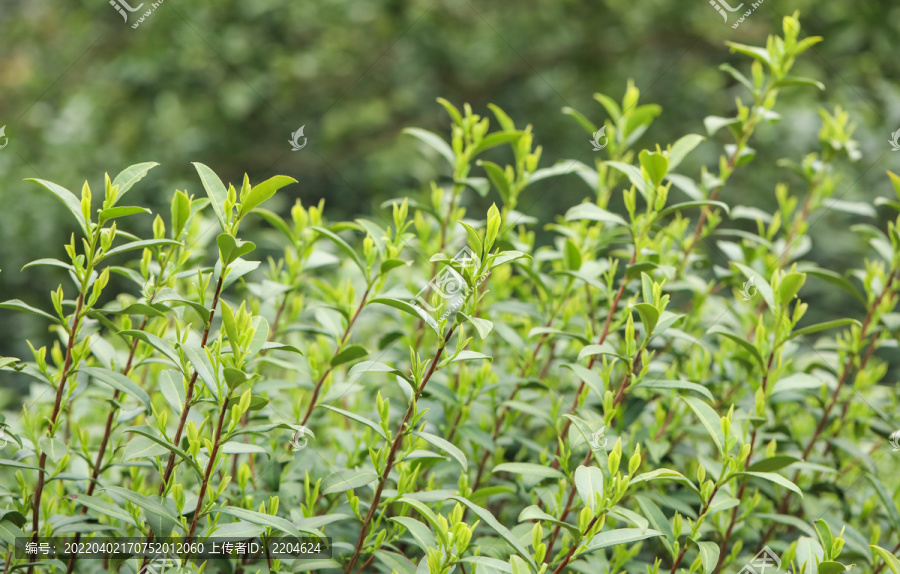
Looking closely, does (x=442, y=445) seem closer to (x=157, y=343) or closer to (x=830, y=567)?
(x=157, y=343)

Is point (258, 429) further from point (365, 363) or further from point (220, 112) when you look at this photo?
point (220, 112)

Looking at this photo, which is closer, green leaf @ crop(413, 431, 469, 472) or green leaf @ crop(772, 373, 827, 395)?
green leaf @ crop(413, 431, 469, 472)

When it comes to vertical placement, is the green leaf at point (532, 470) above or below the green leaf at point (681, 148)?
below

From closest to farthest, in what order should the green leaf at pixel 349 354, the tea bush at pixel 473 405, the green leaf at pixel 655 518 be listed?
the tea bush at pixel 473 405 → the green leaf at pixel 655 518 → the green leaf at pixel 349 354

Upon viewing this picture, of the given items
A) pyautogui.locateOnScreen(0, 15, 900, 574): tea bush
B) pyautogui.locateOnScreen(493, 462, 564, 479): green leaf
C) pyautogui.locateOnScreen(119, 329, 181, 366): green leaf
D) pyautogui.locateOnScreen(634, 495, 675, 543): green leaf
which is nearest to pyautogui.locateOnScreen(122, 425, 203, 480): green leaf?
pyautogui.locateOnScreen(0, 15, 900, 574): tea bush

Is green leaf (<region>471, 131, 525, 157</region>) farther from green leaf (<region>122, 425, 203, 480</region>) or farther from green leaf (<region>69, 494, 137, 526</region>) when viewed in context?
green leaf (<region>69, 494, 137, 526</region>)

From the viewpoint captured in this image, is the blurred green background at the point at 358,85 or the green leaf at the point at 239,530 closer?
the green leaf at the point at 239,530

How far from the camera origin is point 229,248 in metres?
1.22

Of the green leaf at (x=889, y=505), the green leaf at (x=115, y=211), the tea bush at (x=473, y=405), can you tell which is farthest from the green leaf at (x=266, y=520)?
the green leaf at (x=889, y=505)

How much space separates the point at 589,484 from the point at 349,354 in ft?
1.87

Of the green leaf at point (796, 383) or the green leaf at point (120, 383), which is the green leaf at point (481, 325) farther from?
the green leaf at point (796, 383)

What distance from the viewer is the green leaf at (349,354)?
4.92ft

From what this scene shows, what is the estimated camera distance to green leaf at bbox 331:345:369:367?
4.92ft

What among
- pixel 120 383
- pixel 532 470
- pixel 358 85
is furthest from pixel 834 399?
pixel 358 85
